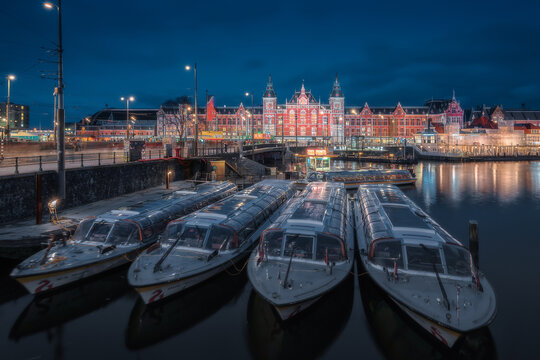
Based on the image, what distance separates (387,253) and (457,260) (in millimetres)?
2367

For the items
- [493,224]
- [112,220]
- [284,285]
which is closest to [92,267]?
[112,220]

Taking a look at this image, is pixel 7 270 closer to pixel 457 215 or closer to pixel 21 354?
pixel 21 354

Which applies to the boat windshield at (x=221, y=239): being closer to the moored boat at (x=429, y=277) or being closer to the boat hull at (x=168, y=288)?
the boat hull at (x=168, y=288)

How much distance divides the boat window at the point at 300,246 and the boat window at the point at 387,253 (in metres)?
2.46

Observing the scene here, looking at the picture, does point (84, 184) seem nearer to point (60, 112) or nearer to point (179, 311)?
point (60, 112)

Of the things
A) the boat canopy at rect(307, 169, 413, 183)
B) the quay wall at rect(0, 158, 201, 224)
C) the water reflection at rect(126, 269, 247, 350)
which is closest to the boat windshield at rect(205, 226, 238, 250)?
the water reflection at rect(126, 269, 247, 350)

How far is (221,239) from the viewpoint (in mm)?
15602

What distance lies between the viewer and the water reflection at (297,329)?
11.4 m

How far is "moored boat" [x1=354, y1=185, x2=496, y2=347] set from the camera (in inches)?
414

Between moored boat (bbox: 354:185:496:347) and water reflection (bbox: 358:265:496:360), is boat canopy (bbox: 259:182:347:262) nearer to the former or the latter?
moored boat (bbox: 354:185:496:347)

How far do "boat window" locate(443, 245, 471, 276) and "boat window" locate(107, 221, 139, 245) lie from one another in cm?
1281

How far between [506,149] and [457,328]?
13037 cm

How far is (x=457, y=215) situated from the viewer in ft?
110

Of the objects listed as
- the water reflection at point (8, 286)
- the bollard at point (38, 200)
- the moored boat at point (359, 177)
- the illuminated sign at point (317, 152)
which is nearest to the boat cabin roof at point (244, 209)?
the water reflection at point (8, 286)
